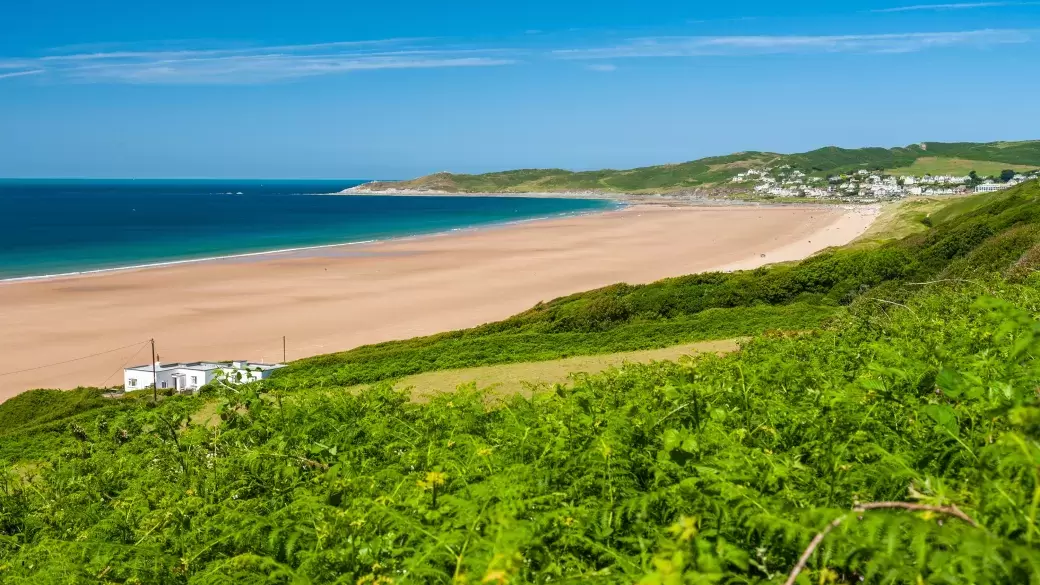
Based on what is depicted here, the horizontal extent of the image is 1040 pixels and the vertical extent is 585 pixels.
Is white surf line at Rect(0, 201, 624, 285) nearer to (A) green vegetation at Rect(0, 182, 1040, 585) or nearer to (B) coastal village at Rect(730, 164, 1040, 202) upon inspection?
(A) green vegetation at Rect(0, 182, 1040, 585)

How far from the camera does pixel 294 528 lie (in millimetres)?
3529

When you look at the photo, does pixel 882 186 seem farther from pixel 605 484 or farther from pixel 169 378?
pixel 605 484

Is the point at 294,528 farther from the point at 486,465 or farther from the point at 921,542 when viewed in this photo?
the point at 921,542

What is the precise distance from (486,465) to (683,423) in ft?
4.09

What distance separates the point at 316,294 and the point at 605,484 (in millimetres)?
41925

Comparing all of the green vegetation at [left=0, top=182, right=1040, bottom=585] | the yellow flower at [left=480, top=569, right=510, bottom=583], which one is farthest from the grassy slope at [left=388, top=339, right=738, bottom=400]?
the yellow flower at [left=480, top=569, right=510, bottom=583]

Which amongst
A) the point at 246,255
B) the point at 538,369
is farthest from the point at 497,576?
the point at 246,255

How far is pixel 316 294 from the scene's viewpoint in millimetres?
43406

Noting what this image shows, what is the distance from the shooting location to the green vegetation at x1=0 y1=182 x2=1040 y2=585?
2.15 metres

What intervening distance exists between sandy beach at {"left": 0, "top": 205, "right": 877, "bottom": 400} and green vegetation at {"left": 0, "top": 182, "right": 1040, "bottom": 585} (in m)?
24.3

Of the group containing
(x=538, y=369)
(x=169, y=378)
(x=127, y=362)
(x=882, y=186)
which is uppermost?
(x=882, y=186)

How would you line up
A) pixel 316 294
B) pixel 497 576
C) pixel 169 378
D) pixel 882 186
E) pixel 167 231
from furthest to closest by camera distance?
pixel 882 186 < pixel 167 231 < pixel 316 294 < pixel 169 378 < pixel 497 576

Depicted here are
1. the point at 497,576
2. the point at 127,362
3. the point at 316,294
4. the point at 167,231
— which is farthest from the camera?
the point at 167,231

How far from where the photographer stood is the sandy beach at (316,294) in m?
30.8
